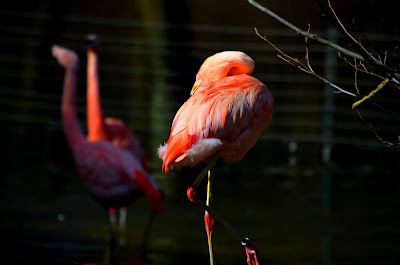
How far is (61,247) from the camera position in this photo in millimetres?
4969

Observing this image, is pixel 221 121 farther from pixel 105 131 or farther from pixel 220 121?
pixel 105 131

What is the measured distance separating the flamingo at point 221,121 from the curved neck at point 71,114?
2.02 metres

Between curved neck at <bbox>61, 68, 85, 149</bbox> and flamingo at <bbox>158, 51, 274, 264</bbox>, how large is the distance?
202cm

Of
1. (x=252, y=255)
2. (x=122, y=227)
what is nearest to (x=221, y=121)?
(x=252, y=255)

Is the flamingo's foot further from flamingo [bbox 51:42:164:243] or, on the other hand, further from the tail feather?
flamingo [bbox 51:42:164:243]

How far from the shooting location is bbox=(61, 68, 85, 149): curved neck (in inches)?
220

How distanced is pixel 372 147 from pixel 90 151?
212 inches

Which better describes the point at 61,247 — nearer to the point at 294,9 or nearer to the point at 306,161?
the point at 306,161

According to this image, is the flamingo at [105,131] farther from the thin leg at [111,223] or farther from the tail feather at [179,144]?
the tail feather at [179,144]

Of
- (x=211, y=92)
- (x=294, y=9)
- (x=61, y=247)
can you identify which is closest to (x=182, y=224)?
(x=61, y=247)

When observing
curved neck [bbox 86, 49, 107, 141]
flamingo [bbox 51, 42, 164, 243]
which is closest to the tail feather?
flamingo [bbox 51, 42, 164, 243]

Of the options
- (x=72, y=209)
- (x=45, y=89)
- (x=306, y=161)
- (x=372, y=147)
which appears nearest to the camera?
(x=72, y=209)

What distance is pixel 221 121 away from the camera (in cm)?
349

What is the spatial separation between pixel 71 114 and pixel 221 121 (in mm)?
2539
